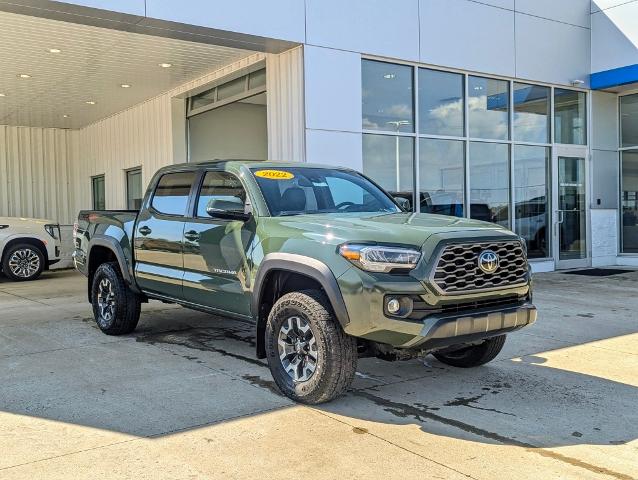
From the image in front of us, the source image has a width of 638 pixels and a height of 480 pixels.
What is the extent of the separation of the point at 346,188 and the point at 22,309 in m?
5.66

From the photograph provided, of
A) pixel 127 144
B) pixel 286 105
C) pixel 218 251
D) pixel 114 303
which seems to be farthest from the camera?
pixel 127 144

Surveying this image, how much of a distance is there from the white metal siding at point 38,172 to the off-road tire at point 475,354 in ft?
52.6

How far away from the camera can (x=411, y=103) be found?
11.4 metres

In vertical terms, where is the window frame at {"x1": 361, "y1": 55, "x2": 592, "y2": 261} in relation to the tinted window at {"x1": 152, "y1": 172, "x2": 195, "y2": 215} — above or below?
above

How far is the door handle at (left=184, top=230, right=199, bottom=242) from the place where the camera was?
5785mm

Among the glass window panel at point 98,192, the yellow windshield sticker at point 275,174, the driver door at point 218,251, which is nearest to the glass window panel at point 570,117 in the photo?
the yellow windshield sticker at point 275,174

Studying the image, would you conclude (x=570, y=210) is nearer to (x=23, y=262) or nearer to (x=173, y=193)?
(x=173, y=193)

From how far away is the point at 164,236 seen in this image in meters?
6.21

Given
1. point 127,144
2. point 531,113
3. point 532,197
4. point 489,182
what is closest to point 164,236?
point 489,182

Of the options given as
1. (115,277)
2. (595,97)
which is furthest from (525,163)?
(115,277)

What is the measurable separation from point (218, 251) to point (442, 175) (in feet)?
23.5

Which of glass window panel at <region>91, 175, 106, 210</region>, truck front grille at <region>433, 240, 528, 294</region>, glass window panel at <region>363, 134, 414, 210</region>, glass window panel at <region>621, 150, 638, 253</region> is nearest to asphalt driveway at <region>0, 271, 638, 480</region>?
truck front grille at <region>433, 240, 528, 294</region>

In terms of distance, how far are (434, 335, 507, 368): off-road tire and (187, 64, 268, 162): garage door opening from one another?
25.7 feet

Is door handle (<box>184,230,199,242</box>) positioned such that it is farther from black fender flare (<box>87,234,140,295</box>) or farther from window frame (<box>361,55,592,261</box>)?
window frame (<box>361,55,592,261</box>)
